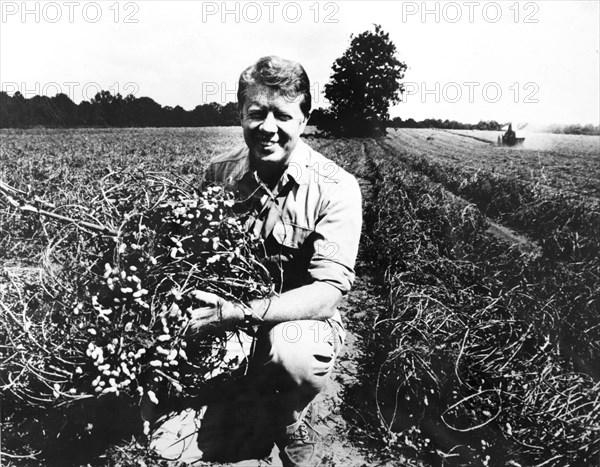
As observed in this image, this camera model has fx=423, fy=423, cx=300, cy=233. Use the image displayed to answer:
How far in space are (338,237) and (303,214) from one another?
250 millimetres

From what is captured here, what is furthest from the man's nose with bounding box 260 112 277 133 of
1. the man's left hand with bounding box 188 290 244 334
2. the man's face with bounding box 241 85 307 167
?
the man's left hand with bounding box 188 290 244 334

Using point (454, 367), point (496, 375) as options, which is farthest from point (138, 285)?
point (496, 375)

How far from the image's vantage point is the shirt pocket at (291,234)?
7.57ft

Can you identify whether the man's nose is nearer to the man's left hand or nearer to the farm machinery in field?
the man's left hand

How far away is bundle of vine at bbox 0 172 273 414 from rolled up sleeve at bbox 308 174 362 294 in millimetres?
333

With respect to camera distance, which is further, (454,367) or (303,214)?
(454,367)

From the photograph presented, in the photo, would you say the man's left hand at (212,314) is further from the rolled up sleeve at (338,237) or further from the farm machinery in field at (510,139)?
the farm machinery in field at (510,139)

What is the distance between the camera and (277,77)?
217 centimetres

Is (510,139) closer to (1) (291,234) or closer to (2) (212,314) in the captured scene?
(1) (291,234)

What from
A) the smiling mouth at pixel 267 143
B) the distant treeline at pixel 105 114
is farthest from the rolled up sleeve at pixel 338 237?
the distant treeline at pixel 105 114

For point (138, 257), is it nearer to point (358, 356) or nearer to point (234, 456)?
point (234, 456)

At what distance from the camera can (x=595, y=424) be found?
2.06 metres

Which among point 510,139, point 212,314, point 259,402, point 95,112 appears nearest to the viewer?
point 212,314

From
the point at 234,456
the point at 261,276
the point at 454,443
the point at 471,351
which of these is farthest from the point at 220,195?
the point at 471,351
